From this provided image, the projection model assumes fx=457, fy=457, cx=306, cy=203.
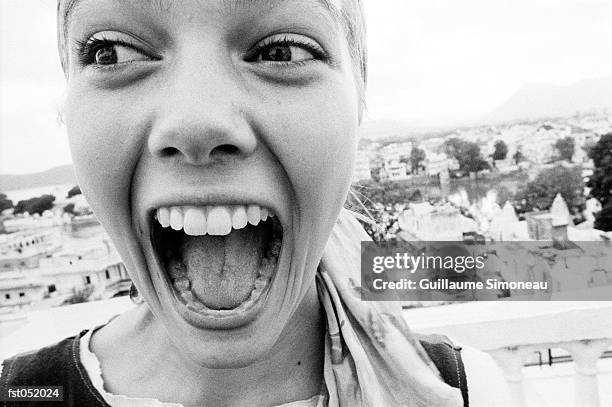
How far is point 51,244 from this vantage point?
3.61ft

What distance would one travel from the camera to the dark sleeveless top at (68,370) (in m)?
0.51

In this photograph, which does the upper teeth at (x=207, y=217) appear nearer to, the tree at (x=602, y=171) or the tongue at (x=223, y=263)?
the tongue at (x=223, y=263)

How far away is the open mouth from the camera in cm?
40

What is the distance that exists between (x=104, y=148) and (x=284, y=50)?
0.16 meters

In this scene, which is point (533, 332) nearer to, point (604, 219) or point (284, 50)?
point (604, 219)

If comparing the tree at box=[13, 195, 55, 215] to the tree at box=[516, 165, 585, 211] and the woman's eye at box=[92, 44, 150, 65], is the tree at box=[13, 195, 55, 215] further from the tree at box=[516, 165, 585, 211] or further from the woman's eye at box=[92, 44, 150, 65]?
the tree at box=[516, 165, 585, 211]

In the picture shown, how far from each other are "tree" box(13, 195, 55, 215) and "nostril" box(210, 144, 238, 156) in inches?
31.5

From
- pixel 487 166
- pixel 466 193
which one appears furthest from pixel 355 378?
pixel 487 166

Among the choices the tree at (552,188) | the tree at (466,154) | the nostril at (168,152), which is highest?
the tree at (466,154)

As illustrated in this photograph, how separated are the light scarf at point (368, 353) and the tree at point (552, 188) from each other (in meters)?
1.04

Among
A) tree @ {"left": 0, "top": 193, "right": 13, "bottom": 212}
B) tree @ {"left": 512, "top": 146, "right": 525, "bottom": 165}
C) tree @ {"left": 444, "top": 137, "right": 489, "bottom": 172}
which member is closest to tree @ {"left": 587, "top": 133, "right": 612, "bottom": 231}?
tree @ {"left": 512, "top": 146, "right": 525, "bottom": 165}

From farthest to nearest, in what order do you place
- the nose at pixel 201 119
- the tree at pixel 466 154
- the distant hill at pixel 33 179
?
the tree at pixel 466 154
the distant hill at pixel 33 179
the nose at pixel 201 119

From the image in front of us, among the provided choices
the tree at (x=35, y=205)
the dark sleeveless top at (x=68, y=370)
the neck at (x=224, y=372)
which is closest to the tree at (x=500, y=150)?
the dark sleeveless top at (x=68, y=370)

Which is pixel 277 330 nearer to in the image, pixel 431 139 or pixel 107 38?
pixel 107 38
